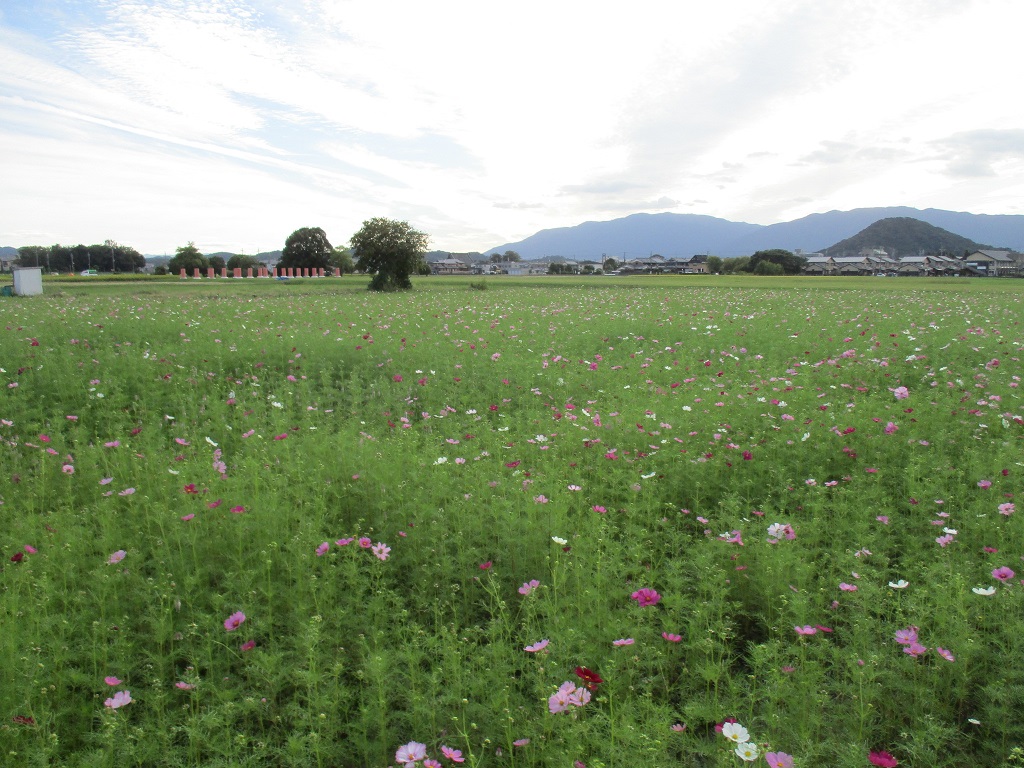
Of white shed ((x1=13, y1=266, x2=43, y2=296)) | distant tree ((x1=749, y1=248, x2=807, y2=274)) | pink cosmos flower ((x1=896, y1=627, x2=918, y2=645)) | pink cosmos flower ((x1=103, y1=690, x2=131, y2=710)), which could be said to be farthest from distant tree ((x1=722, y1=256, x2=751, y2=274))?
pink cosmos flower ((x1=103, y1=690, x2=131, y2=710))

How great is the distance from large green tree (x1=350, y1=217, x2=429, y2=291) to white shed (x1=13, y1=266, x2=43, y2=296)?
17.7 m

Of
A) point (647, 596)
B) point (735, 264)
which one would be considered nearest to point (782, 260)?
point (735, 264)

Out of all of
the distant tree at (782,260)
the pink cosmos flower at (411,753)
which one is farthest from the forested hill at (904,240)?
the pink cosmos flower at (411,753)

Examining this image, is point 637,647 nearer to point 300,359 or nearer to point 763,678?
point 763,678

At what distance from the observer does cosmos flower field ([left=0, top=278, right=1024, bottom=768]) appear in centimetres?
262

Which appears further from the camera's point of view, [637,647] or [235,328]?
[235,328]

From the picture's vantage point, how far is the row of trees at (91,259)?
103 metres

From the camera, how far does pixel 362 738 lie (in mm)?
2576

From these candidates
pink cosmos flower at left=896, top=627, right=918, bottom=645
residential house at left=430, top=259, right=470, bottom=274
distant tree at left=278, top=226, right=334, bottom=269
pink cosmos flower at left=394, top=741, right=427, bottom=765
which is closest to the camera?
pink cosmos flower at left=394, top=741, right=427, bottom=765

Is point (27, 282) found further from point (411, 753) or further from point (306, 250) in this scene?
point (306, 250)

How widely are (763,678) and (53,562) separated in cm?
427

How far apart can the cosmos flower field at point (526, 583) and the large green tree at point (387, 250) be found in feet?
112

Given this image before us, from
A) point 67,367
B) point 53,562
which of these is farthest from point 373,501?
point 67,367

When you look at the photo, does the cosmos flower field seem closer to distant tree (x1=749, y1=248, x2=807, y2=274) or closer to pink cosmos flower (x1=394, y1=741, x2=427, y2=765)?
pink cosmos flower (x1=394, y1=741, x2=427, y2=765)
